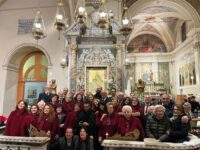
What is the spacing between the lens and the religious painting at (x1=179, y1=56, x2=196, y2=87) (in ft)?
48.6

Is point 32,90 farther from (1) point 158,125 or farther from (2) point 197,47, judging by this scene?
(2) point 197,47

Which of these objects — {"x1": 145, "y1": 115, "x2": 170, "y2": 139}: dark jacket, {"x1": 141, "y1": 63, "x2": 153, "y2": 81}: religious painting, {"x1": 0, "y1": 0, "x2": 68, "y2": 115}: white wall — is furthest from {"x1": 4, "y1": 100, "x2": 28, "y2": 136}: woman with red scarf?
{"x1": 141, "y1": 63, "x2": 153, "y2": 81}: religious painting

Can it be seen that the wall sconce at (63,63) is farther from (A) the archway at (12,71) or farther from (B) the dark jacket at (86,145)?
(B) the dark jacket at (86,145)

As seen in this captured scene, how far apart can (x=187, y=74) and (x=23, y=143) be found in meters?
15.0

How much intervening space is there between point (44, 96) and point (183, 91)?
13860 mm

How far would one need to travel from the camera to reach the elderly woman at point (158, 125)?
3643mm

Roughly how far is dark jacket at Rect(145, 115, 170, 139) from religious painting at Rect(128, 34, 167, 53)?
18518 millimetres

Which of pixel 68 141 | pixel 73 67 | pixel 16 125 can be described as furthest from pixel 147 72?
pixel 16 125

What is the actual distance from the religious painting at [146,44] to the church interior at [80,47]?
2.36m

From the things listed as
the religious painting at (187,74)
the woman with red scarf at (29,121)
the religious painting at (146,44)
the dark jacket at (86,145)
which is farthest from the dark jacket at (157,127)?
the religious painting at (146,44)

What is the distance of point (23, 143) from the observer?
3.55 m

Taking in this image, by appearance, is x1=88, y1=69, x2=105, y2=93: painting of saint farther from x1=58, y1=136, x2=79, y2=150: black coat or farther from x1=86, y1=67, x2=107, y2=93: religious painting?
x1=58, y1=136, x2=79, y2=150: black coat

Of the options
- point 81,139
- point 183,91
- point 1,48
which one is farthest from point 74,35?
point 183,91

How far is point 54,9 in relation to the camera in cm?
1112
